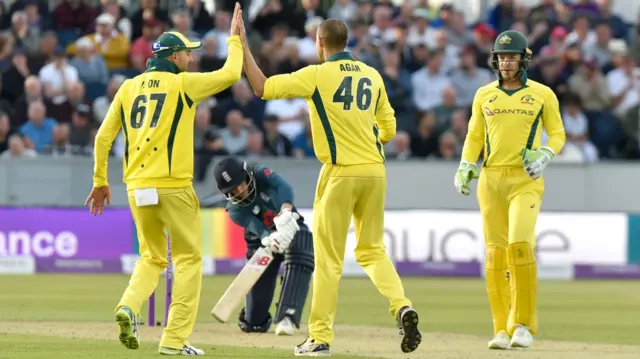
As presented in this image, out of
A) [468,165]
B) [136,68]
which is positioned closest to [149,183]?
[468,165]

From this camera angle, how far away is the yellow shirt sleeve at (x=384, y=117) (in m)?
11.0

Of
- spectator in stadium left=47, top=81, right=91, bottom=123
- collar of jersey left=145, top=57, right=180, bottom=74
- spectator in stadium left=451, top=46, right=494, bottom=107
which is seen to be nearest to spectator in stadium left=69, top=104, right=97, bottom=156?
spectator in stadium left=47, top=81, right=91, bottom=123

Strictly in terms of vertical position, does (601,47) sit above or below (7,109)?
above

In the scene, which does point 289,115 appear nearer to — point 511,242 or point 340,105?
point 511,242

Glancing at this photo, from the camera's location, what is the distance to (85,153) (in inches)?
870

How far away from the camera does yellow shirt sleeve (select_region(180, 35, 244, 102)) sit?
34.0 feet

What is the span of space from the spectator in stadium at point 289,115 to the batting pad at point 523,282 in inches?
437

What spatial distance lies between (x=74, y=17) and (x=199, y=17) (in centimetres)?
218

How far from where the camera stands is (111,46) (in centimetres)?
2380

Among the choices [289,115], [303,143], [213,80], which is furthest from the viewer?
[289,115]

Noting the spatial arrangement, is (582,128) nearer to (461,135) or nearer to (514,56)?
(461,135)

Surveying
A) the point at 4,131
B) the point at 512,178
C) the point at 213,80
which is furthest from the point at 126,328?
the point at 4,131

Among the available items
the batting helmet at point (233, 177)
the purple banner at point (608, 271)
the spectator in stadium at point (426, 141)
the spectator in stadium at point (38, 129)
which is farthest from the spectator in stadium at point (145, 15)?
the batting helmet at point (233, 177)

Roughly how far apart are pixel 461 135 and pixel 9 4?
26.9 ft
